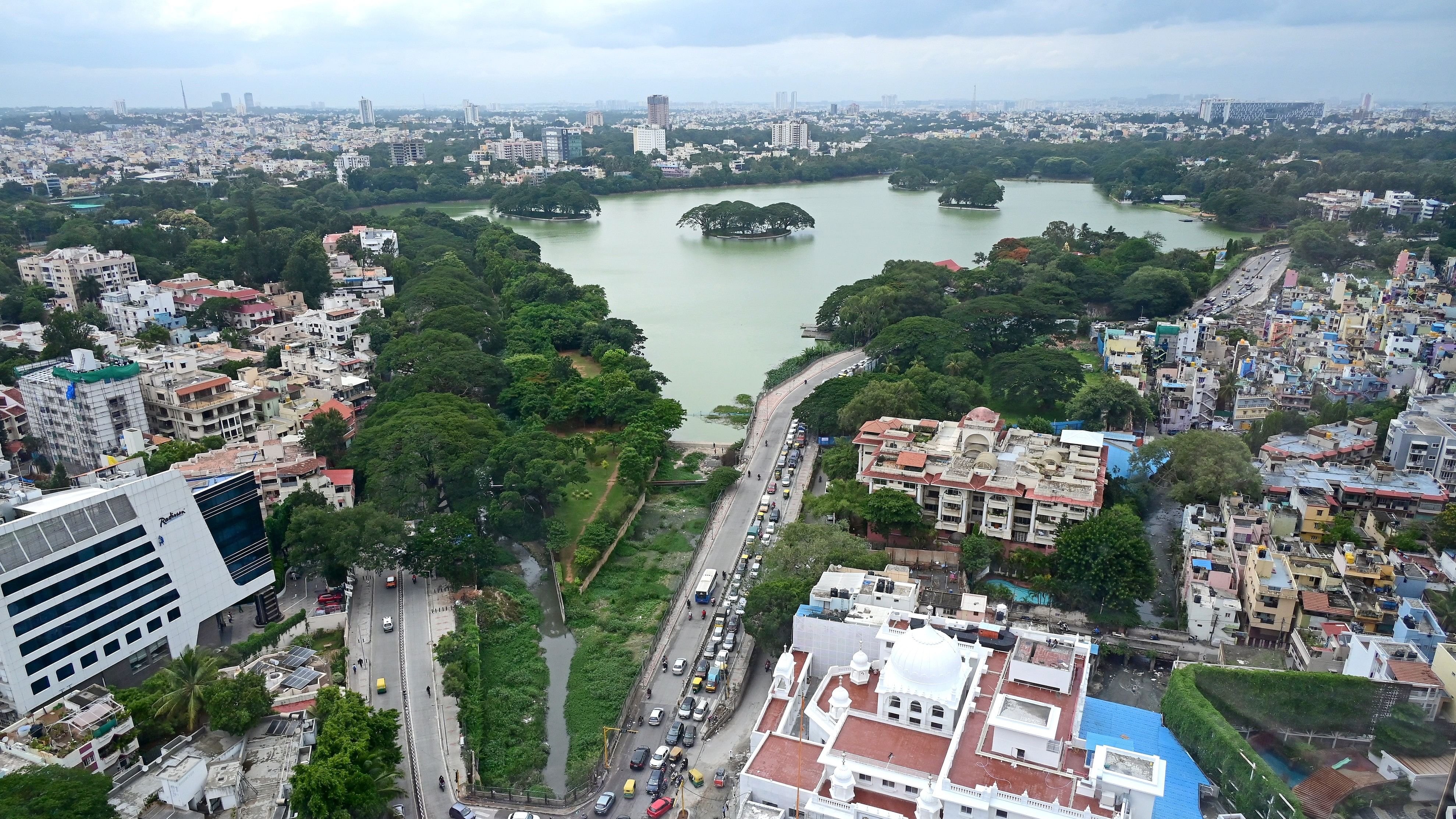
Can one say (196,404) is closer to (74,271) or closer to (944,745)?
(74,271)

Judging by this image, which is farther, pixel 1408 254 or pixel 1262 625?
pixel 1408 254

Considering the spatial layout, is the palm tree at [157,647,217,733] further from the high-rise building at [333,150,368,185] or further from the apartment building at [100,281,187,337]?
the high-rise building at [333,150,368,185]

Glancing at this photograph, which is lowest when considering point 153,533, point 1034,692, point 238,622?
point 238,622

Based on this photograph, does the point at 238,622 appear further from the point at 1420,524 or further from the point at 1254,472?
the point at 1420,524

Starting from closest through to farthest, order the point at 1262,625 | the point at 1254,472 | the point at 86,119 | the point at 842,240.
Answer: the point at 1262,625 → the point at 1254,472 → the point at 842,240 → the point at 86,119

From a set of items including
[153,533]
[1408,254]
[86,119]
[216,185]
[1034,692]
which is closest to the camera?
[1034,692]

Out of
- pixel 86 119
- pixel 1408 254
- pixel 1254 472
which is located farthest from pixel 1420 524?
pixel 86 119
